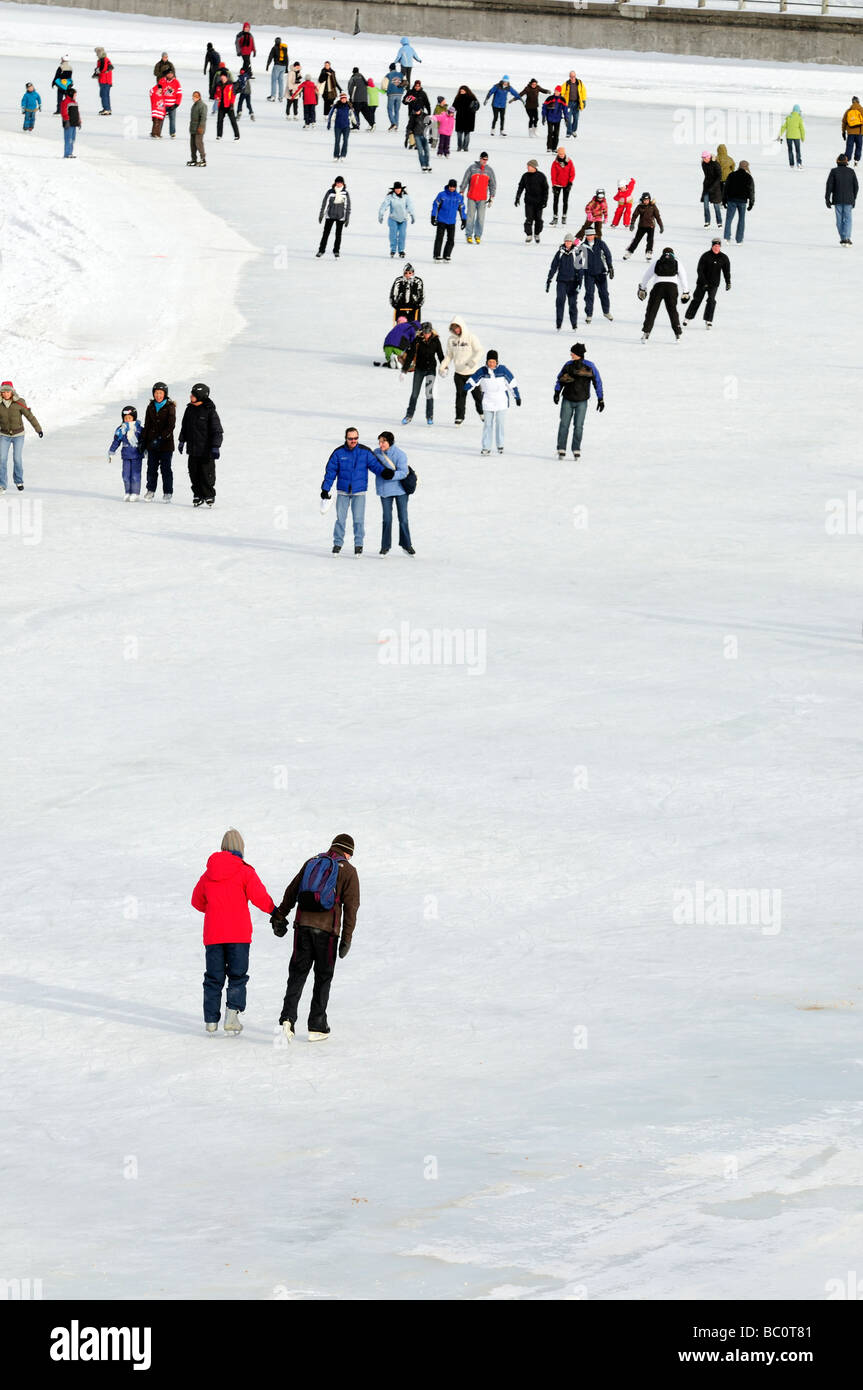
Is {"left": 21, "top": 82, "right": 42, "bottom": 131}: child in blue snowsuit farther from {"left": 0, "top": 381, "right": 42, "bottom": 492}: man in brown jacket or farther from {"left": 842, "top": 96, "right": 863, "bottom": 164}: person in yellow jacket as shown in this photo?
{"left": 0, "top": 381, "right": 42, "bottom": 492}: man in brown jacket

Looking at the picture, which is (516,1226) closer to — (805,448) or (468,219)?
(805,448)

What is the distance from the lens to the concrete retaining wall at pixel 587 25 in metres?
49.1

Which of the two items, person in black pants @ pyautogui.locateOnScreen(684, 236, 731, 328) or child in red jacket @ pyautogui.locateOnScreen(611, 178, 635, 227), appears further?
child in red jacket @ pyautogui.locateOnScreen(611, 178, 635, 227)

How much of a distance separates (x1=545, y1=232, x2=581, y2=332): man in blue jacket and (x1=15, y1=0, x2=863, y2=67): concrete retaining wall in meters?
25.1

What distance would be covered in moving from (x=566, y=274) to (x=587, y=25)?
25994 mm

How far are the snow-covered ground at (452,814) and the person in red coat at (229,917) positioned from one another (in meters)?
0.28

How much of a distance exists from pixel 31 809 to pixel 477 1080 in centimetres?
437

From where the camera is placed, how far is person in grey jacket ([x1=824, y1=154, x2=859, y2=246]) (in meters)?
31.6

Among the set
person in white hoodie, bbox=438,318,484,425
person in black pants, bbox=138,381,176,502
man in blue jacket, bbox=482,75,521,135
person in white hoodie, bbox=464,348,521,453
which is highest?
man in blue jacket, bbox=482,75,521,135

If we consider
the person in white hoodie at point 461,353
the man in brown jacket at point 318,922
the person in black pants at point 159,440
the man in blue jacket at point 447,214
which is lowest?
the man in brown jacket at point 318,922

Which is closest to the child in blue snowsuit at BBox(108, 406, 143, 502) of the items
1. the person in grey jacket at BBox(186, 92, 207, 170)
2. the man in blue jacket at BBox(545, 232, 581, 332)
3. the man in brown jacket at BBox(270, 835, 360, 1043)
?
the man in blue jacket at BBox(545, 232, 581, 332)

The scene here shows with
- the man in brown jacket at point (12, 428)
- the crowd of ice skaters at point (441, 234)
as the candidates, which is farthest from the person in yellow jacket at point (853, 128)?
the man in brown jacket at point (12, 428)

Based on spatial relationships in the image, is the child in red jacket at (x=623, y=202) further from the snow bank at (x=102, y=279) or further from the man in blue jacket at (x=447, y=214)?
the snow bank at (x=102, y=279)

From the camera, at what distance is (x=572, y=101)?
39.2 meters
